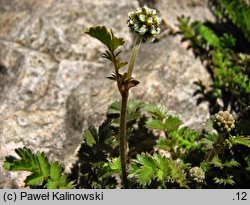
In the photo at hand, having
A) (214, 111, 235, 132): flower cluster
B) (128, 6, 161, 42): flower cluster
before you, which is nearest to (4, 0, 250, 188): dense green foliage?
(214, 111, 235, 132): flower cluster

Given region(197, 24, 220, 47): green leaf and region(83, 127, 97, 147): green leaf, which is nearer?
region(83, 127, 97, 147): green leaf

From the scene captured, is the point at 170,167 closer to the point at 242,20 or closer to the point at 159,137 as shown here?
the point at 159,137

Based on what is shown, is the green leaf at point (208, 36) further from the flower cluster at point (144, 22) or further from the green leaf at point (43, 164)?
the green leaf at point (43, 164)

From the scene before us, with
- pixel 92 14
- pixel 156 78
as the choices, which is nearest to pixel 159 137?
pixel 156 78

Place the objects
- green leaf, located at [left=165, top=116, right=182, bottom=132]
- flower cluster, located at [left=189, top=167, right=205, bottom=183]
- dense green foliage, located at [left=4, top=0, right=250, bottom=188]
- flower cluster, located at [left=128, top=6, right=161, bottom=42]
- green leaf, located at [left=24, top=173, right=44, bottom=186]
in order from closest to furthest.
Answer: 1. flower cluster, located at [left=128, top=6, right=161, bottom=42]
2. green leaf, located at [left=24, top=173, right=44, bottom=186]
3. dense green foliage, located at [left=4, top=0, right=250, bottom=188]
4. flower cluster, located at [left=189, top=167, right=205, bottom=183]
5. green leaf, located at [left=165, top=116, right=182, bottom=132]

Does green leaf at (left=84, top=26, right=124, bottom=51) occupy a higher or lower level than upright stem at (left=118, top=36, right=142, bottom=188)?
higher

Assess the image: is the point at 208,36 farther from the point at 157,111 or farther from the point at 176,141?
the point at 176,141

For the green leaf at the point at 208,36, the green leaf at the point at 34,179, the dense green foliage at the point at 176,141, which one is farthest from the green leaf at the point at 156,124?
the green leaf at the point at 208,36

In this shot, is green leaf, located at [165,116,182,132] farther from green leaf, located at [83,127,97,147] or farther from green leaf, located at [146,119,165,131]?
green leaf, located at [83,127,97,147]
